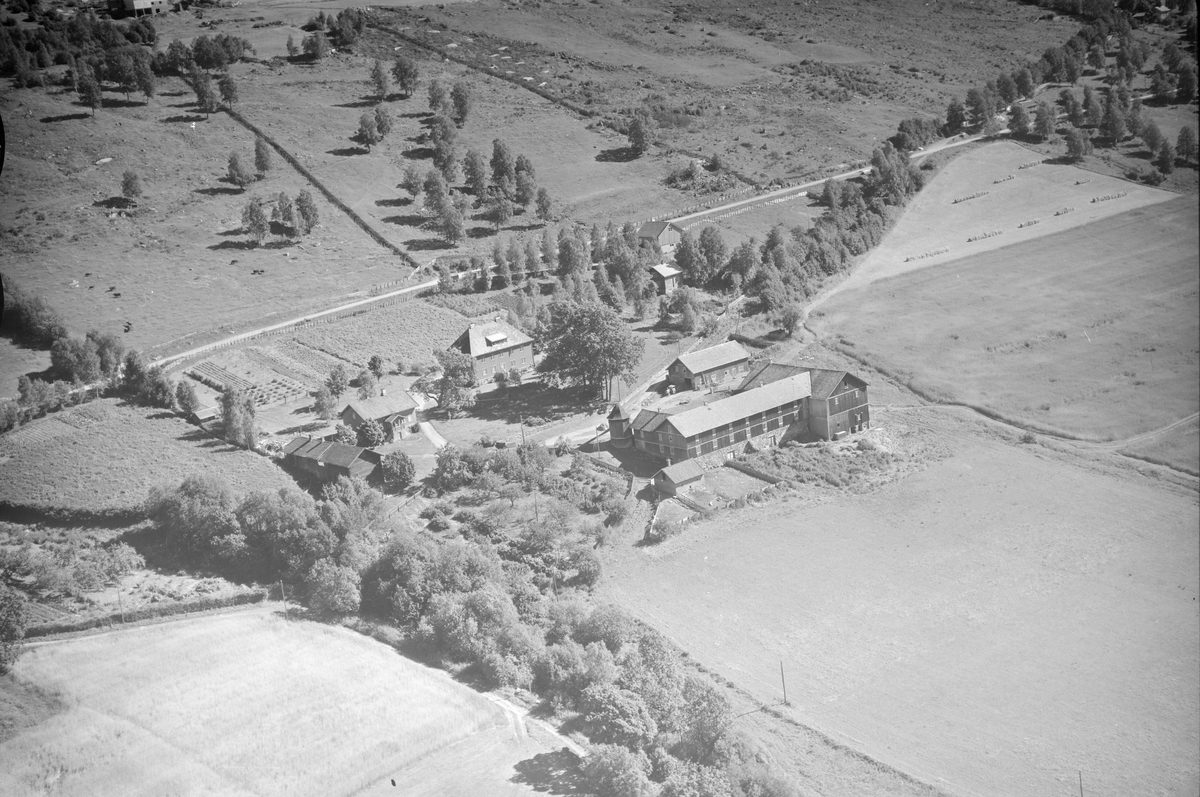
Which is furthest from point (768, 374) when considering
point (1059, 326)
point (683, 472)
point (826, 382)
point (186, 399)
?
point (186, 399)

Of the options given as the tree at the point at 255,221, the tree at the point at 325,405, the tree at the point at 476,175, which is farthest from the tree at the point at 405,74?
the tree at the point at 325,405

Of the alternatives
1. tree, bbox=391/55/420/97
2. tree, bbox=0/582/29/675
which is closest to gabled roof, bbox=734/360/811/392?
tree, bbox=0/582/29/675

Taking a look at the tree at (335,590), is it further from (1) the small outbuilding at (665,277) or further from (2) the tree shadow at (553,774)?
(1) the small outbuilding at (665,277)

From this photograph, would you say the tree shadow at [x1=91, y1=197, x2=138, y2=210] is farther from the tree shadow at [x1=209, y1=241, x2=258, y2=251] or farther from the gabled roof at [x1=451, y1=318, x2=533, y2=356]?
the gabled roof at [x1=451, y1=318, x2=533, y2=356]

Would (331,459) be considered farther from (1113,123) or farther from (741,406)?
(1113,123)

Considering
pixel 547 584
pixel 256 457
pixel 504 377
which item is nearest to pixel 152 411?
pixel 256 457

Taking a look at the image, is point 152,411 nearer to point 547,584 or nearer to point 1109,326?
point 547,584
